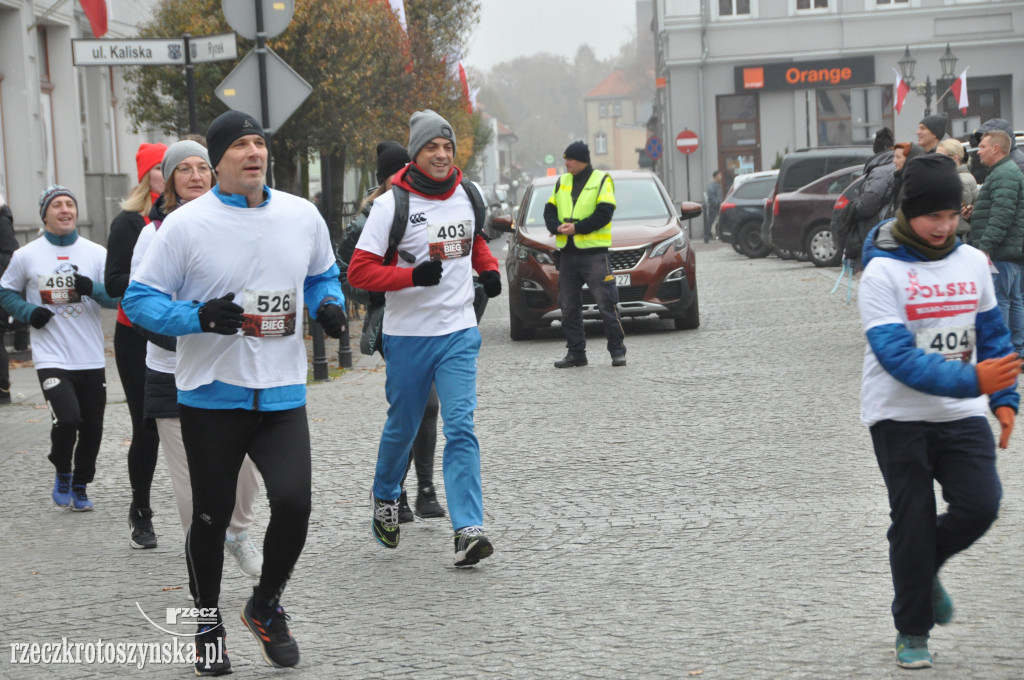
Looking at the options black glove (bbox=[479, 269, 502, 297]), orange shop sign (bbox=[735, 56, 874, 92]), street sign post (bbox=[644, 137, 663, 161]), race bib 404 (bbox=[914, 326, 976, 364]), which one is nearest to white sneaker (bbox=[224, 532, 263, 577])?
black glove (bbox=[479, 269, 502, 297])

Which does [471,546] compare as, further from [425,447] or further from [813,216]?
[813,216]

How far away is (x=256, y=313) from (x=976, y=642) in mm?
2613

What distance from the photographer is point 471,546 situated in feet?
18.5

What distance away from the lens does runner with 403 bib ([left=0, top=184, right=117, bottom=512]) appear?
7.47m

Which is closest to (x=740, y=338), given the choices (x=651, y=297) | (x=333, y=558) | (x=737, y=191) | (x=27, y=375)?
(x=651, y=297)

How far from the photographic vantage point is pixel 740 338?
13977mm

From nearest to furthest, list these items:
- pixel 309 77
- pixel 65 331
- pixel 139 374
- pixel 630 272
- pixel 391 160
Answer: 1. pixel 139 374
2. pixel 391 160
3. pixel 65 331
4. pixel 630 272
5. pixel 309 77

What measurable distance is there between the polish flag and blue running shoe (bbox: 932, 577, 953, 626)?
55.6 feet

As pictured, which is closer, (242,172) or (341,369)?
(242,172)

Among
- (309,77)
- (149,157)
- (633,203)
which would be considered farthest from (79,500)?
(309,77)

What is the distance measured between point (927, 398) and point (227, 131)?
2.42 metres

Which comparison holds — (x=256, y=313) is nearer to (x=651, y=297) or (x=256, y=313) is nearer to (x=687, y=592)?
(x=687, y=592)

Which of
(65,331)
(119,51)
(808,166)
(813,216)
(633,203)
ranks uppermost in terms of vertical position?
(119,51)

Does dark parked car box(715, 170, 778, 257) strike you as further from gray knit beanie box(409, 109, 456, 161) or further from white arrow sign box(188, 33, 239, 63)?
gray knit beanie box(409, 109, 456, 161)
